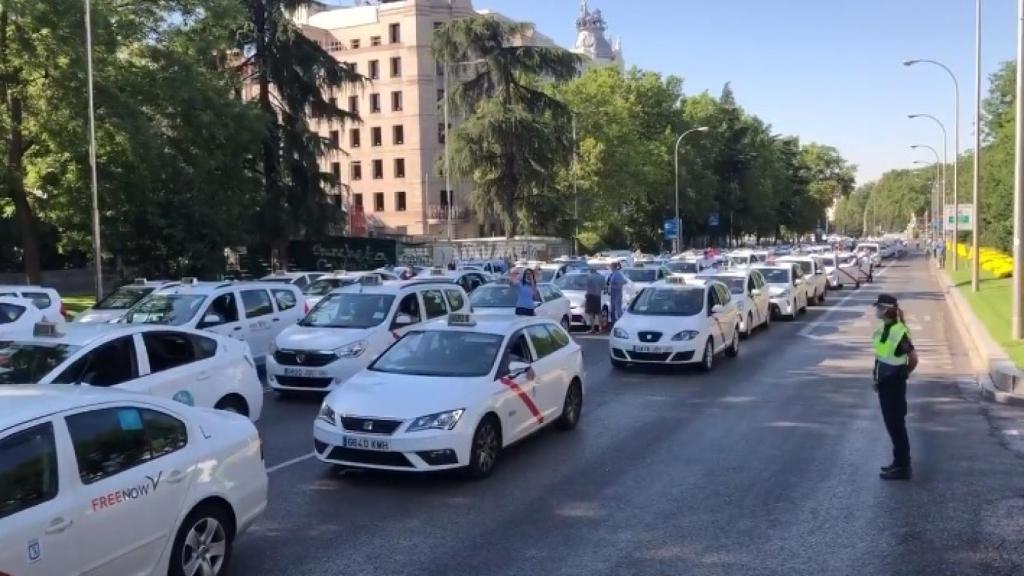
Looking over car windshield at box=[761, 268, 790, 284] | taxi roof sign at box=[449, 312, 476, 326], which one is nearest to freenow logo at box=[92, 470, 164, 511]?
taxi roof sign at box=[449, 312, 476, 326]

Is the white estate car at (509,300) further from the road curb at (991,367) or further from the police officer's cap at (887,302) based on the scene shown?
the police officer's cap at (887,302)

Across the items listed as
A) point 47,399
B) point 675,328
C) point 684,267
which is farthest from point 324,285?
point 47,399

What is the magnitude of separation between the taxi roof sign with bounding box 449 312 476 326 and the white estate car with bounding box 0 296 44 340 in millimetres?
9212

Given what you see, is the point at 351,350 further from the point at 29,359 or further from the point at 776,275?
the point at 776,275

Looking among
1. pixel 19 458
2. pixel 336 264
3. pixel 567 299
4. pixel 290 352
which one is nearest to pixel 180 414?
pixel 19 458

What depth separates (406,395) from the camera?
9289 millimetres

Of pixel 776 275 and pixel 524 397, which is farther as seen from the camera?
pixel 776 275

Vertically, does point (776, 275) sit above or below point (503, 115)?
below

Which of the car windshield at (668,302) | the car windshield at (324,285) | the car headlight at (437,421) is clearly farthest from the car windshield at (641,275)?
the car headlight at (437,421)

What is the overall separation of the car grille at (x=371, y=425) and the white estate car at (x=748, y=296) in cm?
1512

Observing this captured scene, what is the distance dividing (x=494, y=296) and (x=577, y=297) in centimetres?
A: 466

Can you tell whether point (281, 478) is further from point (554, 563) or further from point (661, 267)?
point (661, 267)

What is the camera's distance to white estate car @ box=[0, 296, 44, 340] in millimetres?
16575

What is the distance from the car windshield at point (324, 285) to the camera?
25.6 m
